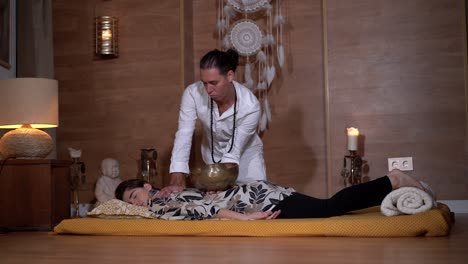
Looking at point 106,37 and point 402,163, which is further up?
point 106,37

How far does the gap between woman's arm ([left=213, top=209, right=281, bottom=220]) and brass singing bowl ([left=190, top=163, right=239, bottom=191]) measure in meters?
0.18

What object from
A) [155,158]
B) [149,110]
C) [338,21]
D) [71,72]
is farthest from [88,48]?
[338,21]

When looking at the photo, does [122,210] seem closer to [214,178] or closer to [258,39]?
[214,178]

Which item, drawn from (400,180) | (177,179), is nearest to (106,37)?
(177,179)

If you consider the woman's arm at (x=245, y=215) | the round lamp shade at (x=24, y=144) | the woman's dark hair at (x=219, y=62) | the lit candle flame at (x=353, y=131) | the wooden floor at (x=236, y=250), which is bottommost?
the wooden floor at (x=236, y=250)

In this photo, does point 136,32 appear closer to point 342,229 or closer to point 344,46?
point 344,46

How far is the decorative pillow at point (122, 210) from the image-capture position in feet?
10.6

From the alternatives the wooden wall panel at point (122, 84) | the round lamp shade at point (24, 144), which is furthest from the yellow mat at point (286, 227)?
the wooden wall panel at point (122, 84)

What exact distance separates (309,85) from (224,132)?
127cm

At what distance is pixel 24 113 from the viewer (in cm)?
368

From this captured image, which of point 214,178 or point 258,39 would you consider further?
point 258,39

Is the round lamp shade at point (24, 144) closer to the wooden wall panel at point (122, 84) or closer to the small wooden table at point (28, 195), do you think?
the small wooden table at point (28, 195)

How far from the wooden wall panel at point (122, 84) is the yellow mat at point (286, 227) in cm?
175

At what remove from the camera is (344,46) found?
4.59 metres
